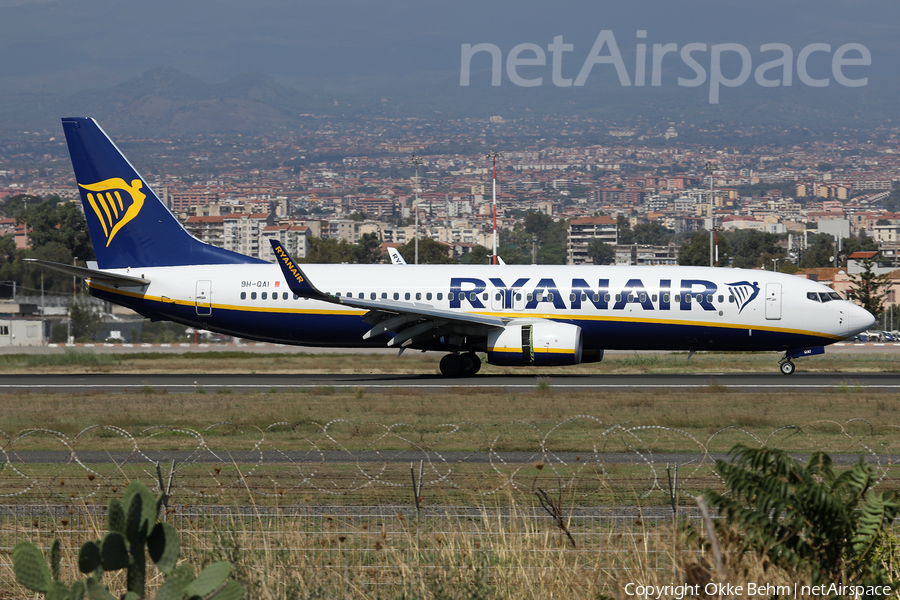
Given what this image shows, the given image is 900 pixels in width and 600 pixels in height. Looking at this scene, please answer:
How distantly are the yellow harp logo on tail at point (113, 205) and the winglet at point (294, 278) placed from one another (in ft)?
23.7

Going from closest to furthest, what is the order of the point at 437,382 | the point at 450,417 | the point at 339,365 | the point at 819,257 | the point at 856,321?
the point at 450,417 < the point at 437,382 < the point at 856,321 < the point at 339,365 < the point at 819,257

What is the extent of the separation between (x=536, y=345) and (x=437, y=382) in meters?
3.48

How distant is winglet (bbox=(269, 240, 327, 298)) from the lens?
1118 inches

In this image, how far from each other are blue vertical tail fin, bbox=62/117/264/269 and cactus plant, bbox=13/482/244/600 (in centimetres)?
2879

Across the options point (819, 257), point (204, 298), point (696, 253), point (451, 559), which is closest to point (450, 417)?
point (451, 559)

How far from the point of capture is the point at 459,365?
32.0 m

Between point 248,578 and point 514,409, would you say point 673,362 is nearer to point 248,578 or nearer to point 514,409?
point 514,409

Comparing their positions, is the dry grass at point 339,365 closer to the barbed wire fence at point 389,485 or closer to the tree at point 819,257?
the barbed wire fence at point 389,485

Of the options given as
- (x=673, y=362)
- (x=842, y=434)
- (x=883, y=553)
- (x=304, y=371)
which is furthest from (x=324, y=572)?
(x=673, y=362)

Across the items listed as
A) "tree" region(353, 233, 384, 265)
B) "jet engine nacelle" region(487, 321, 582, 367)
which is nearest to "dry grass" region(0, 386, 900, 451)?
"jet engine nacelle" region(487, 321, 582, 367)

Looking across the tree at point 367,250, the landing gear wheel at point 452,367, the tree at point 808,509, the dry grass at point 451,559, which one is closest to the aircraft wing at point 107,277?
the landing gear wheel at point 452,367

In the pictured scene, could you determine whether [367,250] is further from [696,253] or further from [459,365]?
[459,365]

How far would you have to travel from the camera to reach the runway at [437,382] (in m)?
27.9

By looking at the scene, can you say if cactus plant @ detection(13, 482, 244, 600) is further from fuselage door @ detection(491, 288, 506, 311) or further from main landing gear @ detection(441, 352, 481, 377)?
main landing gear @ detection(441, 352, 481, 377)
